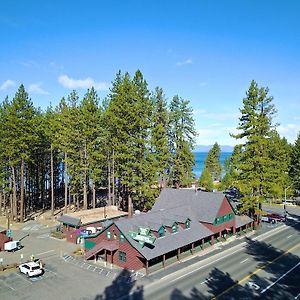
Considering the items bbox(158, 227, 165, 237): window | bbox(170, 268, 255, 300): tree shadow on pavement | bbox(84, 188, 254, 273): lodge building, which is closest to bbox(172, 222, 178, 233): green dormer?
bbox(84, 188, 254, 273): lodge building

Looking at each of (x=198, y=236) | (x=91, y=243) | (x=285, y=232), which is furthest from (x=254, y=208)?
(x=91, y=243)

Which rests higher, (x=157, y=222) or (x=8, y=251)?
(x=157, y=222)

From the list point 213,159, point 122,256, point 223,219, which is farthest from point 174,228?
point 213,159

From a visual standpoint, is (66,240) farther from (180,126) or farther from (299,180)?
(299,180)

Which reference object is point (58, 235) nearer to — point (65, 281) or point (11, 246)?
point (11, 246)

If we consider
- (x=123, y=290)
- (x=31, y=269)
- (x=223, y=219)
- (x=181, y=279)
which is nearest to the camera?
(x=123, y=290)

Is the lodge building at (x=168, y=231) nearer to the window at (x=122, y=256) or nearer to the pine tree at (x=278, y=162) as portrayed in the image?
the window at (x=122, y=256)
